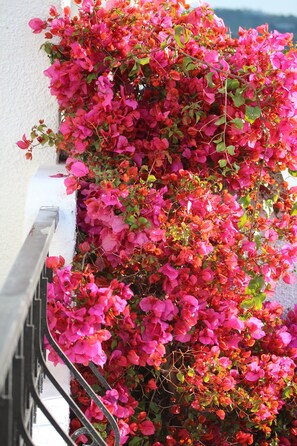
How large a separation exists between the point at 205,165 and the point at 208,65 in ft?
1.39

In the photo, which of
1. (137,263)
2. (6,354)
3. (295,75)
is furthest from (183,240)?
(6,354)

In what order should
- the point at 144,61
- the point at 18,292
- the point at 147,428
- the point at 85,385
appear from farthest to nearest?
the point at 147,428 → the point at 144,61 → the point at 85,385 → the point at 18,292

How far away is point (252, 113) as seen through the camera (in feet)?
9.21

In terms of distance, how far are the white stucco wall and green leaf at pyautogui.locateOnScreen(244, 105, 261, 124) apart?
708mm

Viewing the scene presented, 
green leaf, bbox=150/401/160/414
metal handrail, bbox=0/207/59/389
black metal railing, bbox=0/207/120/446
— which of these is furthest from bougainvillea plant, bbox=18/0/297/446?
metal handrail, bbox=0/207/59/389

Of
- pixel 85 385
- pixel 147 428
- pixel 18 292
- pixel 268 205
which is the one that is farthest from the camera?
pixel 268 205

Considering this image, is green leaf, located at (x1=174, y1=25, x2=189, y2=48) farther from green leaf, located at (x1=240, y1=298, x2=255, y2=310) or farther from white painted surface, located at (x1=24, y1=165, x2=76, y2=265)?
green leaf, located at (x1=240, y1=298, x2=255, y2=310)

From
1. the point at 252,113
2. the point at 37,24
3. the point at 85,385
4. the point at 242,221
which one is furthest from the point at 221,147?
the point at 85,385

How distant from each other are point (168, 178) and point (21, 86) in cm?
66

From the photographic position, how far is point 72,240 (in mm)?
2865

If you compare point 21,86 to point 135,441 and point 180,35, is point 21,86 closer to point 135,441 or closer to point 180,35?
point 180,35

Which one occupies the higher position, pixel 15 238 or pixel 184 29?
pixel 184 29

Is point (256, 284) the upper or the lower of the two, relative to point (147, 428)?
upper

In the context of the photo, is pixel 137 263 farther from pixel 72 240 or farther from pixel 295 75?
pixel 295 75
